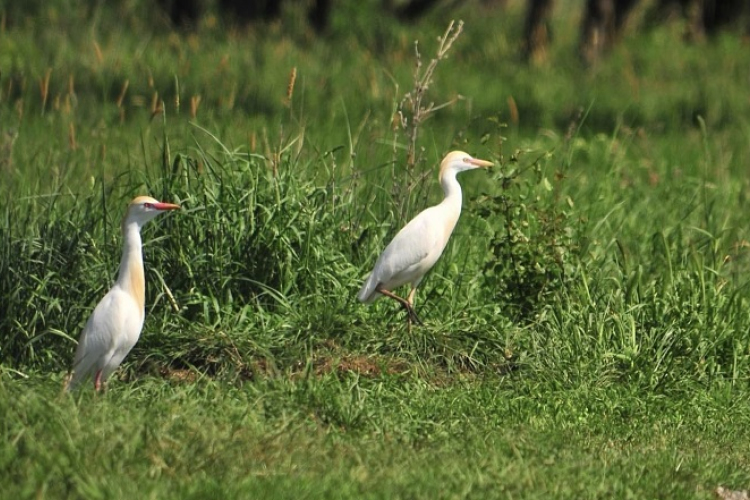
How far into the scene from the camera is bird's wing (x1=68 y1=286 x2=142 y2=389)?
5.42m

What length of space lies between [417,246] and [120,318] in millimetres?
1475

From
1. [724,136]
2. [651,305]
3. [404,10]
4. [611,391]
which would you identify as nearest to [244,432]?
[611,391]

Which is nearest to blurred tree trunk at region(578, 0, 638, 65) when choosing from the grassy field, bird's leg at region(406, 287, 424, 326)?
the grassy field

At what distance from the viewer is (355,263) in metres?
7.11

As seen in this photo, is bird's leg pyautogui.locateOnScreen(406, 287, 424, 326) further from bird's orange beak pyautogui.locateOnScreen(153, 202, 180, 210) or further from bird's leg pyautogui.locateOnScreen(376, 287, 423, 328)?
bird's orange beak pyautogui.locateOnScreen(153, 202, 180, 210)

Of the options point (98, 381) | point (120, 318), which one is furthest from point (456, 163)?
point (98, 381)

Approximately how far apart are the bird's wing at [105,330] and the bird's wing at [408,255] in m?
1.24

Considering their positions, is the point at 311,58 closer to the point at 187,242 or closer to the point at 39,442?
the point at 187,242

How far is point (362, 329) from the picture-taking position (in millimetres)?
Result: 6453

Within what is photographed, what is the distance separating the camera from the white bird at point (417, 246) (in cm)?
627

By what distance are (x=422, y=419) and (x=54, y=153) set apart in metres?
3.82

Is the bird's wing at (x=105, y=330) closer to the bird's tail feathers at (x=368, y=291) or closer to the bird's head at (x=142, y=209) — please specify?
the bird's head at (x=142, y=209)

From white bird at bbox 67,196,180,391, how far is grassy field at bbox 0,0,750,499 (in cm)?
15

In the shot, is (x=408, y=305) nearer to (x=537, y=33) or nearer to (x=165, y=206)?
(x=165, y=206)
